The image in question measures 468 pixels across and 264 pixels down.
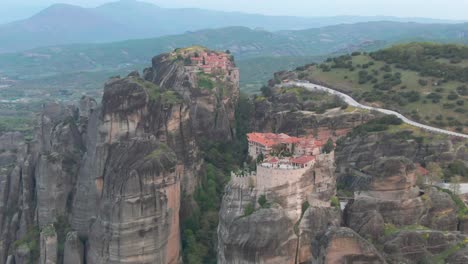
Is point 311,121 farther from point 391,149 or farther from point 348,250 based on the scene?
point 348,250

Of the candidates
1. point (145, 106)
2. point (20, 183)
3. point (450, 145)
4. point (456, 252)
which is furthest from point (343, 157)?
point (20, 183)

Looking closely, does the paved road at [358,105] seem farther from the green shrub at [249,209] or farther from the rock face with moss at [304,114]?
the green shrub at [249,209]

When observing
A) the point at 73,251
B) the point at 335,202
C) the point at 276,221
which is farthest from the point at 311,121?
the point at 73,251

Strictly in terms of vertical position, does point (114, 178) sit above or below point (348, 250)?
below

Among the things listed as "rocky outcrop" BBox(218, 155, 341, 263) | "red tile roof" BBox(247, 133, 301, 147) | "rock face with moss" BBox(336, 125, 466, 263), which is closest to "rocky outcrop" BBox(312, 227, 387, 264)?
"rock face with moss" BBox(336, 125, 466, 263)

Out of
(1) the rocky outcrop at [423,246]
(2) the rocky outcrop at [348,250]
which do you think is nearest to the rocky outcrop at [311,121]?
(1) the rocky outcrop at [423,246]

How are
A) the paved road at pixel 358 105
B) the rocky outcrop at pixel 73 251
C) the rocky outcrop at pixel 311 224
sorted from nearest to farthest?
the rocky outcrop at pixel 311 224, the rocky outcrop at pixel 73 251, the paved road at pixel 358 105

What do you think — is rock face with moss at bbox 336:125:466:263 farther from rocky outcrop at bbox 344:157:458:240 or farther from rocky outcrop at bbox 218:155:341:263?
rocky outcrop at bbox 218:155:341:263
